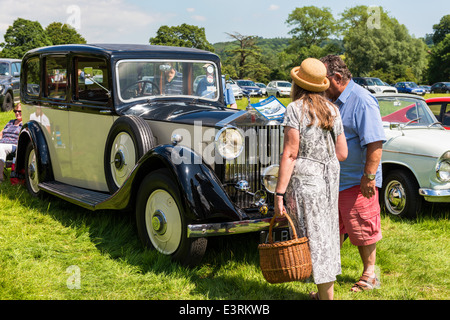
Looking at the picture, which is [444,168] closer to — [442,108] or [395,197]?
[395,197]

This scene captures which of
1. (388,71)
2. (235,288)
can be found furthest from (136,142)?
(388,71)

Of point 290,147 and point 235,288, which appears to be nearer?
point 290,147

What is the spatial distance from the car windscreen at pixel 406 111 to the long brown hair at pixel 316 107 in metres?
3.47

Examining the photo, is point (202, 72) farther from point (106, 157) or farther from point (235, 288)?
point (235, 288)

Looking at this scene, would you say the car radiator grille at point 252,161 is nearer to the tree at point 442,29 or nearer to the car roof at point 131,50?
the car roof at point 131,50

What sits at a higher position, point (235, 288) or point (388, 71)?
point (388, 71)

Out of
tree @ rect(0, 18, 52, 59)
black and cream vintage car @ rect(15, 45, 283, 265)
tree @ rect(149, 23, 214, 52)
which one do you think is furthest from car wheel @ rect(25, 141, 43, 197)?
tree @ rect(149, 23, 214, 52)

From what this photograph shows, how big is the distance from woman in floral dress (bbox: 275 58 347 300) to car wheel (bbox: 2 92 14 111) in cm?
1444

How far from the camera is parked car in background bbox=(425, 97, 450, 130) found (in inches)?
280

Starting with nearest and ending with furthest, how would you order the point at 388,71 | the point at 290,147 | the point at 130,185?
1. the point at 290,147
2. the point at 130,185
3. the point at 388,71

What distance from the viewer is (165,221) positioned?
381cm

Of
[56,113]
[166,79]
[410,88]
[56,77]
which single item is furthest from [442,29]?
[56,113]

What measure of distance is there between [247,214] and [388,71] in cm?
5511
